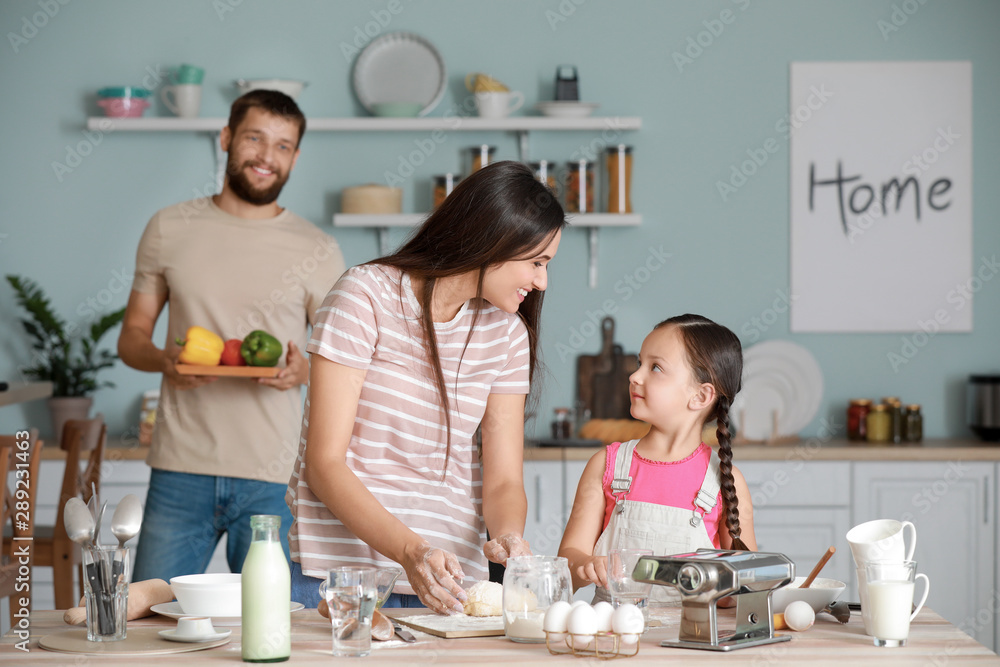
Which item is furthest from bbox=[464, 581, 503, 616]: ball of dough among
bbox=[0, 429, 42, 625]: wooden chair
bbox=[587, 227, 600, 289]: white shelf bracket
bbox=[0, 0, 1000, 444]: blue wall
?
bbox=[587, 227, 600, 289]: white shelf bracket

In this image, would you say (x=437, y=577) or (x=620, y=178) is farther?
(x=620, y=178)

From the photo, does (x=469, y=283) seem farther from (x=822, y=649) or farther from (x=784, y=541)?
(x=784, y=541)

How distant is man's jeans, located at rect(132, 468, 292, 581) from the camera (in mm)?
2178

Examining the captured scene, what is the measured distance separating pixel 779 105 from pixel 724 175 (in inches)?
12.8

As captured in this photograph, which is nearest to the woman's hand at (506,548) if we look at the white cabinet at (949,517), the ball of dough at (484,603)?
the ball of dough at (484,603)

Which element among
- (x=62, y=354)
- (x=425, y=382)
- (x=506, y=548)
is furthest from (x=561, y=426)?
(x=506, y=548)

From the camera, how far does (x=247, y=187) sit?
2.33m

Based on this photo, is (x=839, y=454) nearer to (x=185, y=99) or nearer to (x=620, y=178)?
(x=620, y=178)

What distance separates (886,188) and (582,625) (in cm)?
310

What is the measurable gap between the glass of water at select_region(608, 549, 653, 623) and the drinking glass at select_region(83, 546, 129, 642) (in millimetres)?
589

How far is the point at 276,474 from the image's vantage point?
225 cm

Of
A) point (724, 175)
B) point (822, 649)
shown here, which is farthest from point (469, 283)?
point (724, 175)

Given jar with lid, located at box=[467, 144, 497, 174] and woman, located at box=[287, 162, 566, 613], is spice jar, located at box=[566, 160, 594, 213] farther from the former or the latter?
woman, located at box=[287, 162, 566, 613]

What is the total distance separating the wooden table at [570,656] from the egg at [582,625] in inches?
0.8
